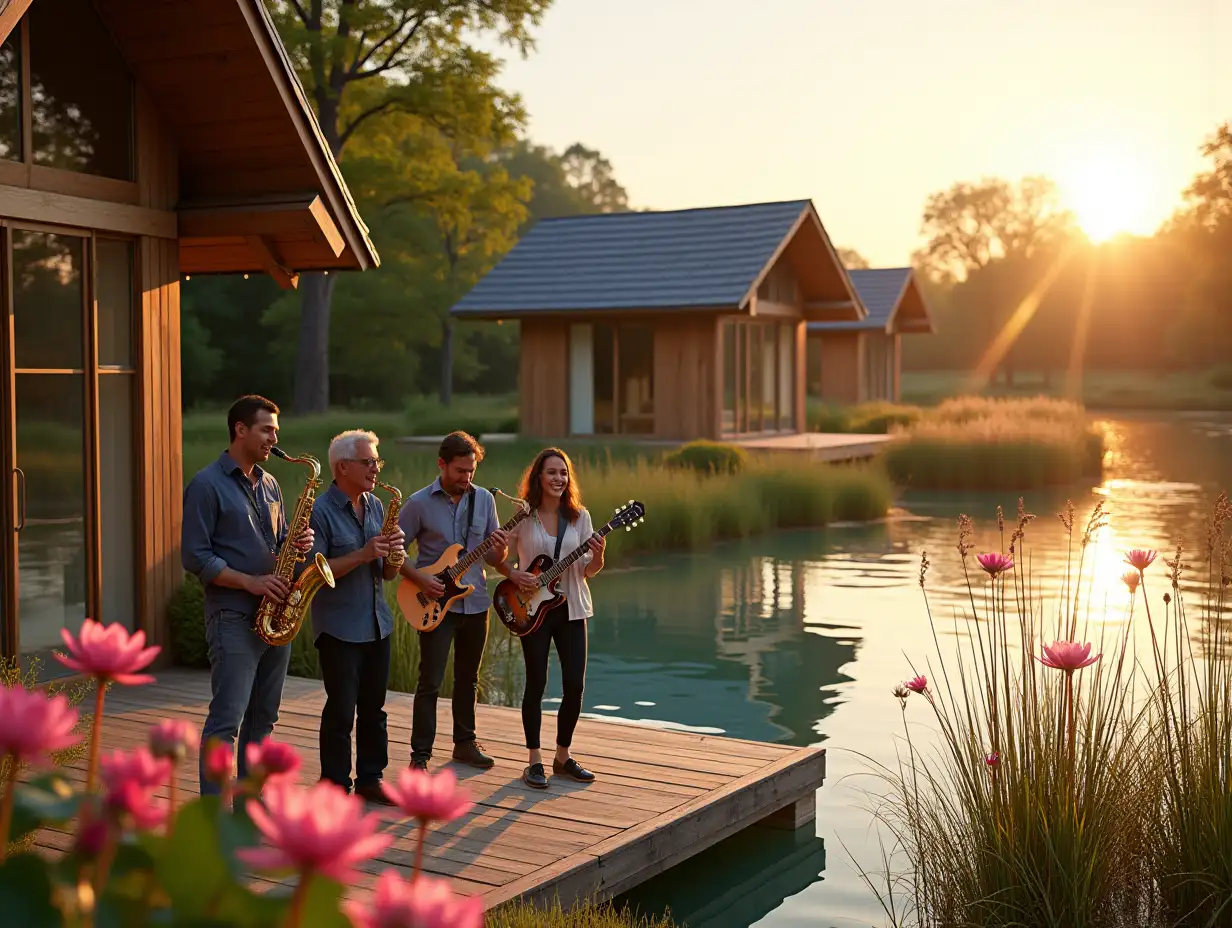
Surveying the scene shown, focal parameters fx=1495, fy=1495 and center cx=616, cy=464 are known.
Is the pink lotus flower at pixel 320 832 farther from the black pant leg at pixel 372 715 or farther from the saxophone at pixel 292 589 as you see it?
the black pant leg at pixel 372 715

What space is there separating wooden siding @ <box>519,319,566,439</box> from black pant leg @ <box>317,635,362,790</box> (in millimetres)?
23139

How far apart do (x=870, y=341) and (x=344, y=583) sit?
44.4m

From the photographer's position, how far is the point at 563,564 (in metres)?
6.93

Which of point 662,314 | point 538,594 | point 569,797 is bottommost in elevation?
point 569,797

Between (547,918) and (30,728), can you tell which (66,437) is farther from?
(30,728)

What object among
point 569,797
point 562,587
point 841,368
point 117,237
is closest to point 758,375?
point 841,368

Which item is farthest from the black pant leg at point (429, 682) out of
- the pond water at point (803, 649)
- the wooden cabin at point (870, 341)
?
the wooden cabin at point (870, 341)

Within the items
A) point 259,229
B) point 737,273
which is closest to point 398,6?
point 737,273

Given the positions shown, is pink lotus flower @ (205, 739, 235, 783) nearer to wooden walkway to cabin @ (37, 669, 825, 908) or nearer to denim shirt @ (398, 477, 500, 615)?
wooden walkway to cabin @ (37, 669, 825, 908)

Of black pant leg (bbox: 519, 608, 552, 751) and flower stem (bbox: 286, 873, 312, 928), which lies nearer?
flower stem (bbox: 286, 873, 312, 928)

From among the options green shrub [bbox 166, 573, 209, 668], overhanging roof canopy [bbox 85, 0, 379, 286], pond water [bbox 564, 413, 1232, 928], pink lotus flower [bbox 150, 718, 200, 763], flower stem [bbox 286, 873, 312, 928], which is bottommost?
pond water [bbox 564, 413, 1232, 928]

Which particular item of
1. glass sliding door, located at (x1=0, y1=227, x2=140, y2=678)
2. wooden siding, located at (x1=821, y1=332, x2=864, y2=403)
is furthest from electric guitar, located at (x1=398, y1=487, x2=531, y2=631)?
wooden siding, located at (x1=821, y1=332, x2=864, y2=403)

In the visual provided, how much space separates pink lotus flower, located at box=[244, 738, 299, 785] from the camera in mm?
1623

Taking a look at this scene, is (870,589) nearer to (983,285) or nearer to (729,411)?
(729,411)
